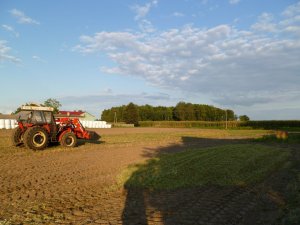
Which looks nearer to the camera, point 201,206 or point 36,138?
point 201,206

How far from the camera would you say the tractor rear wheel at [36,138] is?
57.4 ft

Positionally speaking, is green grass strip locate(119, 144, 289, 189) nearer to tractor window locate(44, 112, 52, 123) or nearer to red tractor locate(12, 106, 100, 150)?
red tractor locate(12, 106, 100, 150)

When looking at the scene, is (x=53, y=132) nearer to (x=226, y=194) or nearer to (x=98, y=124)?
(x=226, y=194)

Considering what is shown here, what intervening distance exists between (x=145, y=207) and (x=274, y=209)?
104 inches

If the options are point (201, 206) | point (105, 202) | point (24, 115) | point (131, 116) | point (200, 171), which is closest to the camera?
point (201, 206)

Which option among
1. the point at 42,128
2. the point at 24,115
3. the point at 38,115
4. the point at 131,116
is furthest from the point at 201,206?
the point at 131,116

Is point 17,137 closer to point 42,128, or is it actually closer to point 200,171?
point 42,128

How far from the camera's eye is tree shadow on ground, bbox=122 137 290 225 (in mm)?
6272

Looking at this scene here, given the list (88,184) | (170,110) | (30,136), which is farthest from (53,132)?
(170,110)

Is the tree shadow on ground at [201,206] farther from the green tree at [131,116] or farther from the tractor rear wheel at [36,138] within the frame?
the green tree at [131,116]

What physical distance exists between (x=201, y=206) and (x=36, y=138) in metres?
12.8

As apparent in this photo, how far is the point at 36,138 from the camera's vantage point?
58.6ft

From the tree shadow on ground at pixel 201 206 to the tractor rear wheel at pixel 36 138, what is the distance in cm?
990

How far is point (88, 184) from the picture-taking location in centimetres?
959
